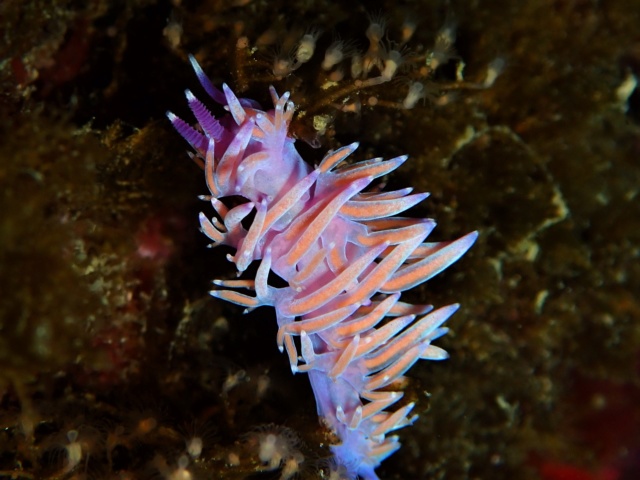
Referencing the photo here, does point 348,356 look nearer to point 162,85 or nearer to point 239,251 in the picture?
point 239,251

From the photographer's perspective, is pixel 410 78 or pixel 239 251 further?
pixel 410 78

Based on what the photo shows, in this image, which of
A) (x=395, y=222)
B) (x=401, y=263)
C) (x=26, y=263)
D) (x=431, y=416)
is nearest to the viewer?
(x=26, y=263)

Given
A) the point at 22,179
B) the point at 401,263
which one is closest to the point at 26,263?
the point at 22,179

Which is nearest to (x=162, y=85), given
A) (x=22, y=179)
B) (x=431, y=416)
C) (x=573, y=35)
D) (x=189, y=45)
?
(x=189, y=45)

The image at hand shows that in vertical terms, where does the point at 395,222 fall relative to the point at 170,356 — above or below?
above

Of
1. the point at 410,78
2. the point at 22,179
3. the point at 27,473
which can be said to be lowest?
the point at 27,473

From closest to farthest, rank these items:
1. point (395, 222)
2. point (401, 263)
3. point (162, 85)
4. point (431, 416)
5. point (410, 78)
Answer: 1. point (401, 263)
2. point (395, 222)
3. point (410, 78)
4. point (162, 85)
5. point (431, 416)

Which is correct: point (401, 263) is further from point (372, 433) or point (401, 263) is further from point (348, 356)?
point (372, 433)
